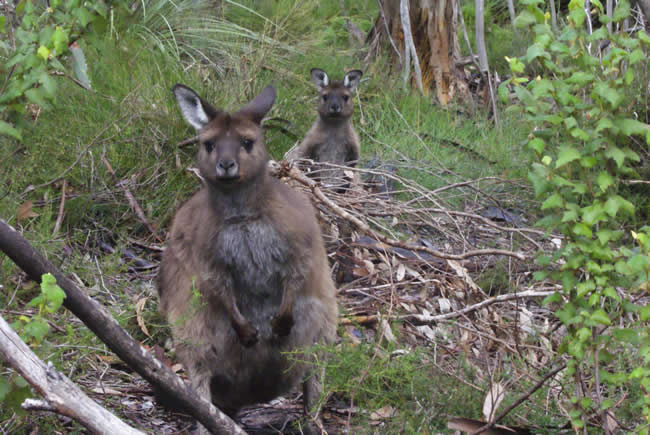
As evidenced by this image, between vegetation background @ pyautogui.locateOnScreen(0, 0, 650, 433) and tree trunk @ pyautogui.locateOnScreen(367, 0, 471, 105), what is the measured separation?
335 mm

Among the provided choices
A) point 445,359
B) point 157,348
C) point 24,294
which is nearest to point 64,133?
point 24,294

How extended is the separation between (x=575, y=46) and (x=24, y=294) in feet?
10.2

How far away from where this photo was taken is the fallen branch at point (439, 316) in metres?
3.74

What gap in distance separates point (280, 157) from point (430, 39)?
387 cm

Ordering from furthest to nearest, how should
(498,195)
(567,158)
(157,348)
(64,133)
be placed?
(498,195) < (64,133) < (157,348) < (567,158)

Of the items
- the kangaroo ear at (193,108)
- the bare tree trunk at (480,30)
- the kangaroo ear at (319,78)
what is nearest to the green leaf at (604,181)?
the kangaroo ear at (193,108)

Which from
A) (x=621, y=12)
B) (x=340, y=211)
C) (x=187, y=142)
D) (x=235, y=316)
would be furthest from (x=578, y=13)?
(x=187, y=142)

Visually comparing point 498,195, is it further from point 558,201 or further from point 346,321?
point 558,201

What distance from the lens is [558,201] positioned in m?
2.62

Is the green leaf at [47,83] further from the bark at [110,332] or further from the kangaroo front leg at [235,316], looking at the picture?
the kangaroo front leg at [235,316]

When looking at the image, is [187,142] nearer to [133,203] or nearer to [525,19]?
[133,203]

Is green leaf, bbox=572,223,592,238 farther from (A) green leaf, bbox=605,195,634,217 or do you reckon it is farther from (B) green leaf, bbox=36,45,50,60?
(B) green leaf, bbox=36,45,50,60

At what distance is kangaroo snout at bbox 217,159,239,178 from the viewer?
12.0 feet

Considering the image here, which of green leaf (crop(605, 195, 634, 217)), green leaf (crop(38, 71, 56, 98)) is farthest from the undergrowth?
green leaf (crop(605, 195, 634, 217))
